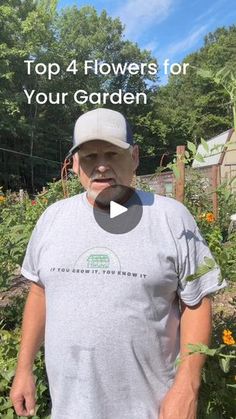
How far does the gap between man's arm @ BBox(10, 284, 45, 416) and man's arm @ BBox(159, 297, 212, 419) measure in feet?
1.57

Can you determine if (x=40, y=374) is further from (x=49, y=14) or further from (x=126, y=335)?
(x=49, y=14)

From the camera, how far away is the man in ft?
4.66

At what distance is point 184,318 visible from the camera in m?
1.48

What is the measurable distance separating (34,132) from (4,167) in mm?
3416

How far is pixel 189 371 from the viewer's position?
1.41 m

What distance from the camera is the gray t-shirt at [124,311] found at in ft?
4.67

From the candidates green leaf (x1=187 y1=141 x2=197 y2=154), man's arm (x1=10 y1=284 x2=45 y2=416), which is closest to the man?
man's arm (x1=10 y1=284 x2=45 y2=416)

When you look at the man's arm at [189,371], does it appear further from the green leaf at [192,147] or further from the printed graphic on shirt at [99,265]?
the green leaf at [192,147]

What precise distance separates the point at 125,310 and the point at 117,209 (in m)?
0.30

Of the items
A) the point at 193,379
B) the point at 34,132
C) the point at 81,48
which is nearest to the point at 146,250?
the point at 193,379

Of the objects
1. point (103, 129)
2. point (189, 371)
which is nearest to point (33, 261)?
point (103, 129)

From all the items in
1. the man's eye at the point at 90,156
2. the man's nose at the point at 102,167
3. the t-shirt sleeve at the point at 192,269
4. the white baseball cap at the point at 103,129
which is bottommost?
the t-shirt sleeve at the point at 192,269

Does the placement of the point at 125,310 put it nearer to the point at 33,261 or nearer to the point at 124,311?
the point at 124,311

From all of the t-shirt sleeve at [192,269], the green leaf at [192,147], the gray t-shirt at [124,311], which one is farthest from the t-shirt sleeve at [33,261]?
the green leaf at [192,147]
